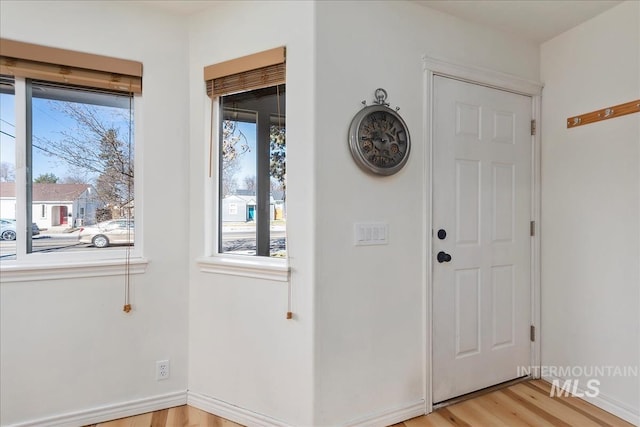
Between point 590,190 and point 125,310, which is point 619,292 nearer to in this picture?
point 590,190

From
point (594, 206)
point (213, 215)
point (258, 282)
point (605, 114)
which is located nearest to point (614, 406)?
point (594, 206)

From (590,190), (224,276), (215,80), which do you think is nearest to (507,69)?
(590,190)

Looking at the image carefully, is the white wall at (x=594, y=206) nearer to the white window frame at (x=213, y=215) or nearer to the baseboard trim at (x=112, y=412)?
the white window frame at (x=213, y=215)

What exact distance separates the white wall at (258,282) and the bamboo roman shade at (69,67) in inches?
14.4

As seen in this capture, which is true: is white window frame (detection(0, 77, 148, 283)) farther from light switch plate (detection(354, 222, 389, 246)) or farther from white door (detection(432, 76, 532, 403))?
white door (detection(432, 76, 532, 403))

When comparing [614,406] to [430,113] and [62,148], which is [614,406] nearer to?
[430,113]

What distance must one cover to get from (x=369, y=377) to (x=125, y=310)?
144 cm

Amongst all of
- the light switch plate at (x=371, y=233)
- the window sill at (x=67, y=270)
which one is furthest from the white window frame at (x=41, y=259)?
the light switch plate at (x=371, y=233)

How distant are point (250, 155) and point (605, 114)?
217 centimetres

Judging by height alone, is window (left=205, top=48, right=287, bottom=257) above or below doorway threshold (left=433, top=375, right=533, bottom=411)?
above

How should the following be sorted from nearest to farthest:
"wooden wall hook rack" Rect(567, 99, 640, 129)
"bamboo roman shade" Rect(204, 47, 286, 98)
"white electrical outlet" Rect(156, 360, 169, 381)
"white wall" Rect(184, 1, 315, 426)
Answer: "white wall" Rect(184, 1, 315, 426)
"bamboo roman shade" Rect(204, 47, 286, 98)
"wooden wall hook rack" Rect(567, 99, 640, 129)
"white electrical outlet" Rect(156, 360, 169, 381)

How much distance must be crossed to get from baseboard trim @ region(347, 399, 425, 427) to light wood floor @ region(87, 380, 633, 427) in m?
0.03

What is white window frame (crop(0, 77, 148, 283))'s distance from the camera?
1.81 metres

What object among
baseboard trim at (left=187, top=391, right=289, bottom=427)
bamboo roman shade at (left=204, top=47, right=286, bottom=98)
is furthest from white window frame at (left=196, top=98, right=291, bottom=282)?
baseboard trim at (left=187, top=391, right=289, bottom=427)
